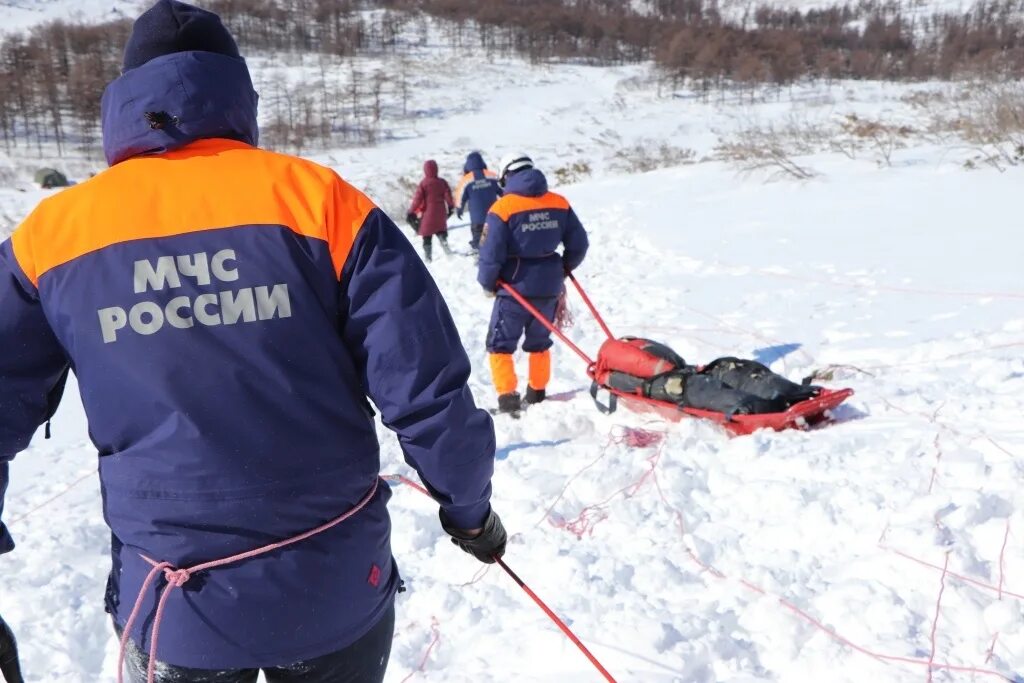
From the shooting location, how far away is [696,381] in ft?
13.0

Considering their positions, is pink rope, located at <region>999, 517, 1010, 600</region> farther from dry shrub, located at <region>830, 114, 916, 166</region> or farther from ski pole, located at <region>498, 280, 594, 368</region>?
dry shrub, located at <region>830, 114, 916, 166</region>

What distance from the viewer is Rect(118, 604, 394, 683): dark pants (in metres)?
1.18

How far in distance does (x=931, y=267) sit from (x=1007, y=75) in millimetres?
8317

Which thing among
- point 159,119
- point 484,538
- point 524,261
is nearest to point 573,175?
point 524,261

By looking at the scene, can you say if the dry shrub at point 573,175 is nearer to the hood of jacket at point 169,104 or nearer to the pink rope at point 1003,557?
the pink rope at point 1003,557

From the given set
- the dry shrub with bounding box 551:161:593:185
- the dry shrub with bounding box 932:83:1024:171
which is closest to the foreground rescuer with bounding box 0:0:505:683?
the dry shrub with bounding box 932:83:1024:171

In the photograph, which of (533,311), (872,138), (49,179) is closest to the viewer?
(533,311)

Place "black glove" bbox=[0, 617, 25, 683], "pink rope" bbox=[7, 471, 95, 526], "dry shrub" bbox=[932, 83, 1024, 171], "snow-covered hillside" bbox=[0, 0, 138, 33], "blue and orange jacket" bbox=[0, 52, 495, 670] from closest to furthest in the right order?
1. "blue and orange jacket" bbox=[0, 52, 495, 670]
2. "black glove" bbox=[0, 617, 25, 683]
3. "pink rope" bbox=[7, 471, 95, 526]
4. "dry shrub" bbox=[932, 83, 1024, 171]
5. "snow-covered hillside" bbox=[0, 0, 138, 33]

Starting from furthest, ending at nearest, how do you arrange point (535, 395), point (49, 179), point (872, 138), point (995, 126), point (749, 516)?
point (49, 179), point (872, 138), point (995, 126), point (535, 395), point (749, 516)

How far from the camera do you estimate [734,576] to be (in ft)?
8.45

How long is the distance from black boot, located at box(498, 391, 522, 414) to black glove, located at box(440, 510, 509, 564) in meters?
3.09

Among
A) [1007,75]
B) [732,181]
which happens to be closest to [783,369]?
[732,181]

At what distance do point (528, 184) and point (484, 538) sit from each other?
124 inches

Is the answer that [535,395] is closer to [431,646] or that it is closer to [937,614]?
[431,646]
